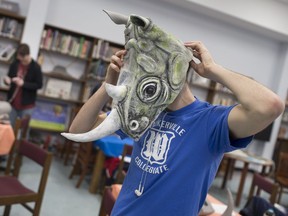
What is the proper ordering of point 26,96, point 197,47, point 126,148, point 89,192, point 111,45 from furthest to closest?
point 111,45
point 26,96
point 89,192
point 126,148
point 197,47

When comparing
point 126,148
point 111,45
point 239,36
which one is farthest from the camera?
point 239,36

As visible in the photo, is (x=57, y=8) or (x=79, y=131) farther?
(x=57, y=8)

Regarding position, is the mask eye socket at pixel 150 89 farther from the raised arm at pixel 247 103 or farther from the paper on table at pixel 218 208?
the paper on table at pixel 218 208

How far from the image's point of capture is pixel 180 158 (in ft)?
3.28

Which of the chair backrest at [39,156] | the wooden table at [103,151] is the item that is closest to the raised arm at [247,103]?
the chair backrest at [39,156]

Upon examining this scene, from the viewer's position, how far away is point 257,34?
265 inches

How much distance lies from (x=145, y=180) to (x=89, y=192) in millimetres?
3034

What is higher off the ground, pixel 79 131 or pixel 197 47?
pixel 197 47

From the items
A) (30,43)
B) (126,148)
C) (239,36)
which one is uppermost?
(239,36)

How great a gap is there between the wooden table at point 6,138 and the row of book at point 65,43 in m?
2.46

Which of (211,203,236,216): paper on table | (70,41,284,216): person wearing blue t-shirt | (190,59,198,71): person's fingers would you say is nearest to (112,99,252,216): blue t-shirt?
(70,41,284,216): person wearing blue t-shirt

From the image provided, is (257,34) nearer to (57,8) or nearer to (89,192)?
(57,8)

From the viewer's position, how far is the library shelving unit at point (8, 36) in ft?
16.3

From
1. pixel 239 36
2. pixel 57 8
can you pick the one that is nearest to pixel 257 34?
pixel 239 36
